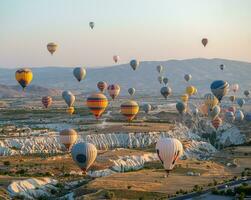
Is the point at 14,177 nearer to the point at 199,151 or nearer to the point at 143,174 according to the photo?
the point at 143,174

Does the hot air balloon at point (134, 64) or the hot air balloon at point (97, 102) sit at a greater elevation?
the hot air balloon at point (134, 64)

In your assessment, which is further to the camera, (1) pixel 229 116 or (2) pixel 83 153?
(1) pixel 229 116

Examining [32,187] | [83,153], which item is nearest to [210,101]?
[83,153]

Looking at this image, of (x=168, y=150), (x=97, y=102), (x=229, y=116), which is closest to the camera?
(x=168, y=150)

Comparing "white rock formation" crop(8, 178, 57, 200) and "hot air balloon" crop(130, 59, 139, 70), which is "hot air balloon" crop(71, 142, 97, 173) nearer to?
"white rock formation" crop(8, 178, 57, 200)

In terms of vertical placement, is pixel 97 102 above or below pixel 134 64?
below

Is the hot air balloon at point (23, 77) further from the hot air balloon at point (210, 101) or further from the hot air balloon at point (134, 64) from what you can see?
the hot air balloon at point (134, 64)

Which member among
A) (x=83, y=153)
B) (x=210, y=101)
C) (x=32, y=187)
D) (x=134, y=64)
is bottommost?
(x=32, y=187)

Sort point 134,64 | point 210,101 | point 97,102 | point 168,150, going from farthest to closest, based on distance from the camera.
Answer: point 134,64 → point 210,101 → point 97,102 → point 168,150

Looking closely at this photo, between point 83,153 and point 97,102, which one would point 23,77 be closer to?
point 97,102

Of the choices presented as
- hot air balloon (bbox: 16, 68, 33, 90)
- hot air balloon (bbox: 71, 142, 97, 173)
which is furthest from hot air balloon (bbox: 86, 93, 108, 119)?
hot air balloon (bbox: 71, 142, 97, 173)

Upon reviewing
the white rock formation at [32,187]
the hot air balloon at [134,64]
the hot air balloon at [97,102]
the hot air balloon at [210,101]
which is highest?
the hot air balloon at [134,64]

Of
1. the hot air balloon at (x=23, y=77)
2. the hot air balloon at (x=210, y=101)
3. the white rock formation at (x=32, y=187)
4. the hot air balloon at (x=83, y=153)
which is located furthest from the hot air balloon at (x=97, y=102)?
the hot air balloon at (x=210, y=101)
